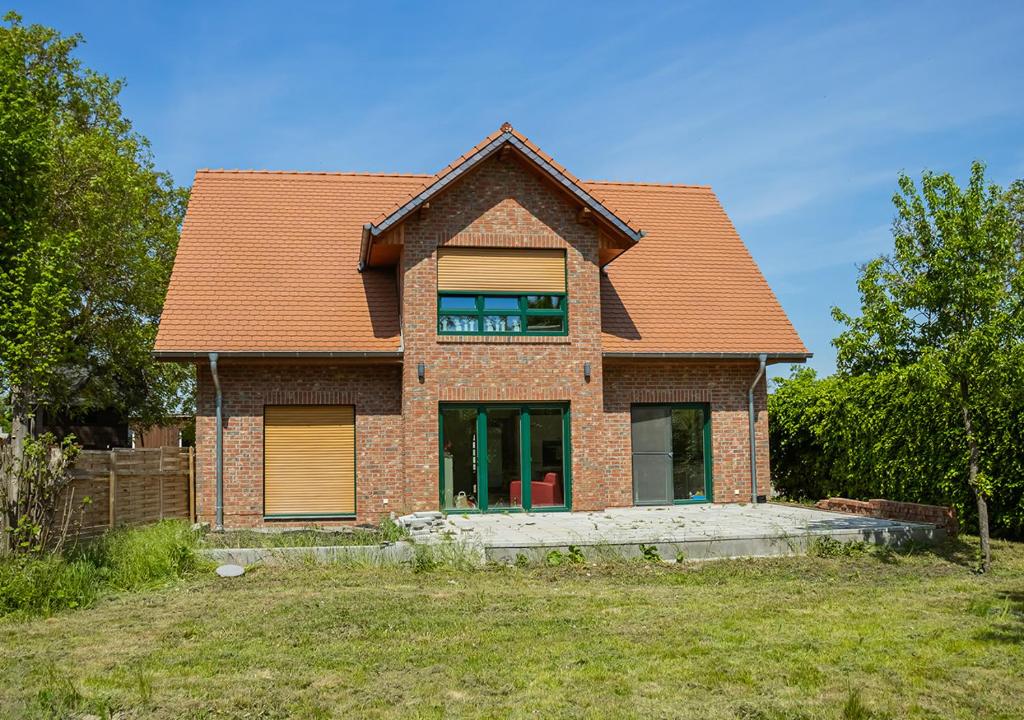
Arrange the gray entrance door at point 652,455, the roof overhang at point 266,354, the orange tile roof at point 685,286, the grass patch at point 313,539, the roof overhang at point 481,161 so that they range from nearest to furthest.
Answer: the grass patch at point 313,539 → the roof overhang at point 266,354 → the roof overhang at point 481,161 → the gray entrance door at point 652,455 → the orange tile roof at point 685,286

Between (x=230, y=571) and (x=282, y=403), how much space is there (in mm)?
5604

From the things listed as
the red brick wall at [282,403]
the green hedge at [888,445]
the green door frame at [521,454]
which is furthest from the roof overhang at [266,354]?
the green hedge at [888,445]

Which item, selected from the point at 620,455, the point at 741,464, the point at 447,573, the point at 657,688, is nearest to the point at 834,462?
the point at 741,464

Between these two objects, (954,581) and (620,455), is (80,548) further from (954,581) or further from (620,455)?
(954,581)

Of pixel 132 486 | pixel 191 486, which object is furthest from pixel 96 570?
pixel 191 486

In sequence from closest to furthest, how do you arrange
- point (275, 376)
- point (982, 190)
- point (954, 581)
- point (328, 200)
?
1. point (954, 581)
2. point (982, 190)
3. point (275, 376)
4. point (328, 200)

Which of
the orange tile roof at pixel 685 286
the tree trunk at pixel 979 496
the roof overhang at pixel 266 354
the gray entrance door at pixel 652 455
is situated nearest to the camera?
the tree trunk at pixel 979 496

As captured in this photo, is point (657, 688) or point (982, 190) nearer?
point (657, 688)

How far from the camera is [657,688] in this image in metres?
6.77

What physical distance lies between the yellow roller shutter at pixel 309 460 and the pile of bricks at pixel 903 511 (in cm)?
889

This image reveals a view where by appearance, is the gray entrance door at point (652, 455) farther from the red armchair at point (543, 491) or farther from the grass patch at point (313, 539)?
the grass patch at point (313, 539)

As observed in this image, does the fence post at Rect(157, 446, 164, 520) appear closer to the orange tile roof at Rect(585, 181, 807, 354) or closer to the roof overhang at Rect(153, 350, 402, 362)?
the roof overhang at Rect(153, 350, 402, 362)

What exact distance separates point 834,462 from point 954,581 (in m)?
8.31

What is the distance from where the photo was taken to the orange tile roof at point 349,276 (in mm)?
17062
